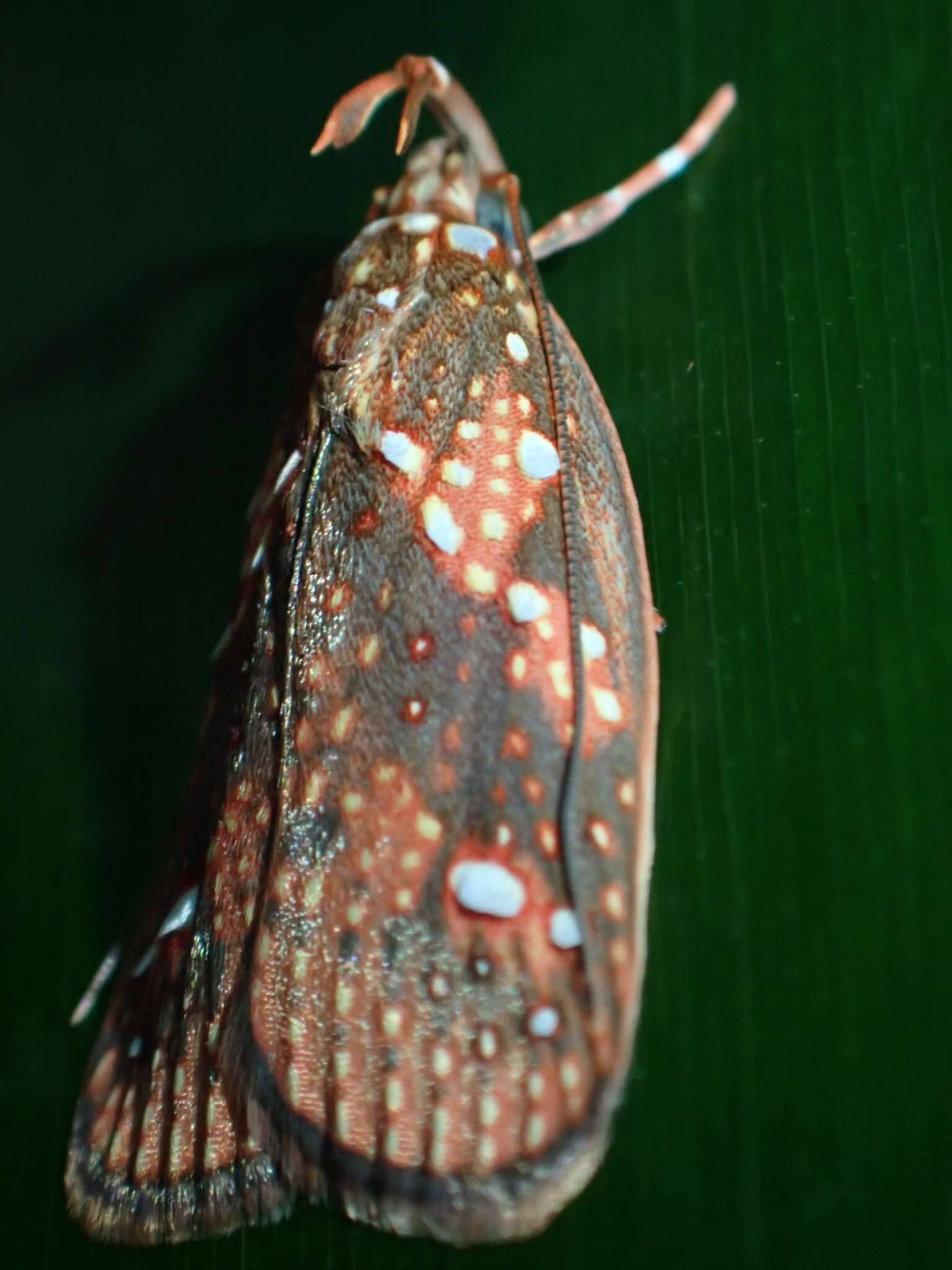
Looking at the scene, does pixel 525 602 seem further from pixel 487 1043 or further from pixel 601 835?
pixel 487 1043

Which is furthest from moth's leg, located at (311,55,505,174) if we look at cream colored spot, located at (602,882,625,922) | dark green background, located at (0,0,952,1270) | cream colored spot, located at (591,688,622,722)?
cream colored spot, located at (602,882,625,922)

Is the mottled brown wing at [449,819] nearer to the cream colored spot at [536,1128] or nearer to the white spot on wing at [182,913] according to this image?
the cream colored spot at [536,1128]

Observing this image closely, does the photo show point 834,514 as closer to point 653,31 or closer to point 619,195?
point 619,195

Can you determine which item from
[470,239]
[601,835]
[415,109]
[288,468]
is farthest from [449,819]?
[415,109]

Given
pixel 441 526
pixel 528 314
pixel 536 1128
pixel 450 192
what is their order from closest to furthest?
pixel 536 1128 < pixel 441 526 < pixel 528 314 < pixel 450 192

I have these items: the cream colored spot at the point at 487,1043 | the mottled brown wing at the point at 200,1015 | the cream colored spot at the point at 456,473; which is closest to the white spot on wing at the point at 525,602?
the cream colored spot at the point at 456,473

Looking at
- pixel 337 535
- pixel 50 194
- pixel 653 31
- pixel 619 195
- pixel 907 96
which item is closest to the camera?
pixel 337 535

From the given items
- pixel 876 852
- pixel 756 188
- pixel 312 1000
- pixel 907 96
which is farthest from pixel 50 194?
pixel 876 852
